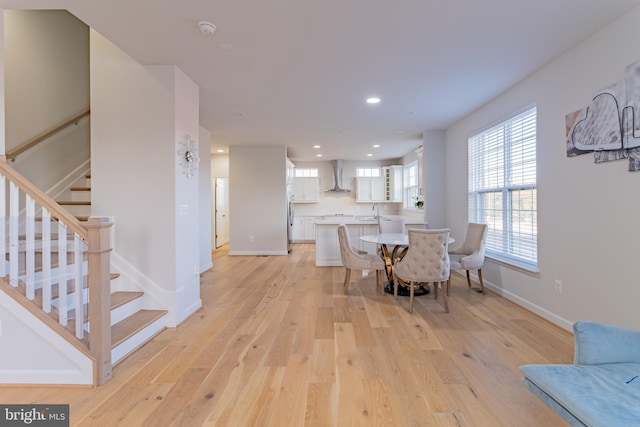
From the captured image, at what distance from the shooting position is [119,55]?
3.05 meters

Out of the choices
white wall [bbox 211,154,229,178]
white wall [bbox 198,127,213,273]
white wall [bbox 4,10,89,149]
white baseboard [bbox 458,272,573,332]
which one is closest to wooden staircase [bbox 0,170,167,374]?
white wall [bbox 4,10,89,149]

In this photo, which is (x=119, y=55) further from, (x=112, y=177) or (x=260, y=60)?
(x=260, y=60)

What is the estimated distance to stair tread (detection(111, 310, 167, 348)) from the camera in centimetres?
241

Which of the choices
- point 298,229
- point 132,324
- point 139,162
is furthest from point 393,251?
A: point 298,229

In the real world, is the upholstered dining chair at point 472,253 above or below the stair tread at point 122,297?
above

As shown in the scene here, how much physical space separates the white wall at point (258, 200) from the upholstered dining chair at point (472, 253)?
4088 mm

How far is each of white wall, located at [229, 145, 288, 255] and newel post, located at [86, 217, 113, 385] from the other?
5.18 metres

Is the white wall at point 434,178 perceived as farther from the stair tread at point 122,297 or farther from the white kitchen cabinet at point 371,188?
the stair tread at point 122,297

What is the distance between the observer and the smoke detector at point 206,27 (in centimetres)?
230

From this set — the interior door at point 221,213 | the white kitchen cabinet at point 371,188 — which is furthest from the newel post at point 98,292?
the white kitchen cabinet at point 371,188

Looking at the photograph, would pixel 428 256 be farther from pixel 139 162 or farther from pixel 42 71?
pixel 42 71

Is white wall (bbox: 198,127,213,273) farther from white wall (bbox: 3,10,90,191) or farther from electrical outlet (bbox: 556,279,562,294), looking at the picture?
electrical outlet (bbox: 556,279,562,294)

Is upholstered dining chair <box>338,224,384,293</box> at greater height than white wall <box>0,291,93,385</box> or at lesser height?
greater

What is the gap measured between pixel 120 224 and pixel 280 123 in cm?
304
